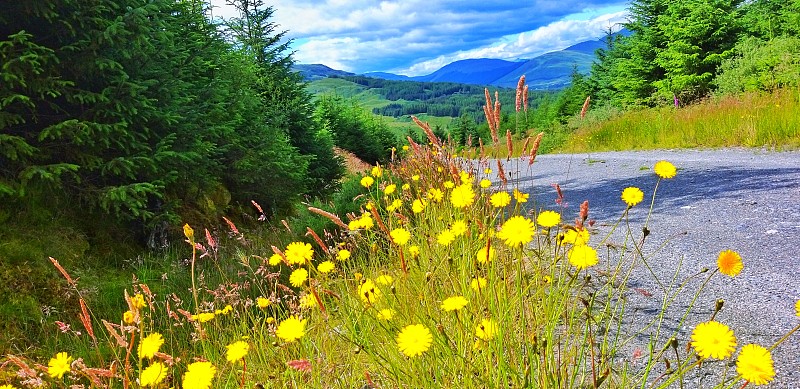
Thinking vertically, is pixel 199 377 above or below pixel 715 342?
below

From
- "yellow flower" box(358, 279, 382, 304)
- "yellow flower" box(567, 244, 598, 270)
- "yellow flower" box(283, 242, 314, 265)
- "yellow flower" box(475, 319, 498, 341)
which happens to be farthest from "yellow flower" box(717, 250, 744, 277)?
"yellow flower" box(283, 242, 314, 265)

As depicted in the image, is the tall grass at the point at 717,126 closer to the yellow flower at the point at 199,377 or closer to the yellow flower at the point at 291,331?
the yellow flower at the point at 291,331

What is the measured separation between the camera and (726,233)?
9.97 feet

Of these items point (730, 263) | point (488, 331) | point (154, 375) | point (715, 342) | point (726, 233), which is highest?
point (730, 263)

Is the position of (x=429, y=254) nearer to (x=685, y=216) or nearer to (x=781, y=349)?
(x=781, y=349)

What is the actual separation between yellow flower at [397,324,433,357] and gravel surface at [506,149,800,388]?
0.86 m

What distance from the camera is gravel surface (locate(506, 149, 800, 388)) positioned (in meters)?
1.82

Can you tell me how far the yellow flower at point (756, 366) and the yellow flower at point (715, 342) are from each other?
0.03m

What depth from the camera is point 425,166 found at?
13.7 feet

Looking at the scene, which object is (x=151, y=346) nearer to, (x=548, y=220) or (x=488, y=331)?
(x=488, y=331)

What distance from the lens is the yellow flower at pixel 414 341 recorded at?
117 cm

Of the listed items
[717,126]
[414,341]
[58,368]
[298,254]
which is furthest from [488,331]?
[717,126]

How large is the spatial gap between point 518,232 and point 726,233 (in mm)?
2450

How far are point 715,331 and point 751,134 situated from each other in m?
8.48
